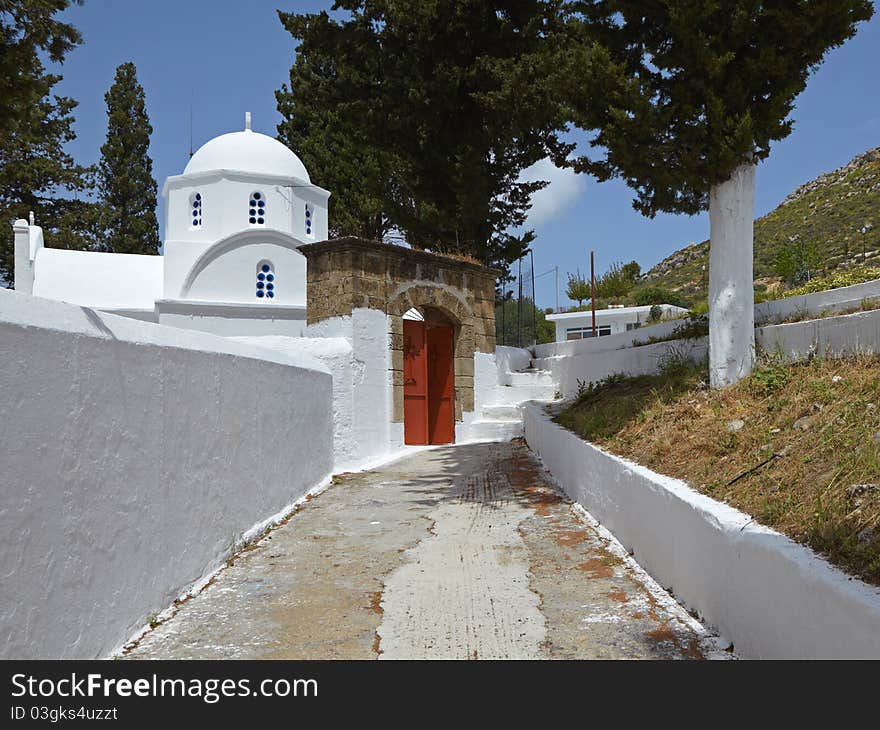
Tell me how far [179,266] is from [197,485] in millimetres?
18125

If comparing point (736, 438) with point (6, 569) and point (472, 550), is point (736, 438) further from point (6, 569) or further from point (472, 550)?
point (6, 569)

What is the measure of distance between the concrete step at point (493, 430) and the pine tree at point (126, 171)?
1070 inches

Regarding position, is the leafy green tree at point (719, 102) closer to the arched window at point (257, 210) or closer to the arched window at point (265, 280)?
the arched window at point (265, 280)

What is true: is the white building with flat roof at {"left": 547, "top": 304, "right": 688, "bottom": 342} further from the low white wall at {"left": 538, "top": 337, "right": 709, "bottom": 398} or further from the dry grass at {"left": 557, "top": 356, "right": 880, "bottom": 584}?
the dry grass at {"left": 557, "top": 356, "right": 880, "bottom": 584}

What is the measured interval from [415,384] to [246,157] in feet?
42.2

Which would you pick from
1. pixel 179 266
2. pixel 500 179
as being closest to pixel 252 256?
pixel 179 266

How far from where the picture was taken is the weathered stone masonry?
37.1ft

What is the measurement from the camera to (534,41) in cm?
1375

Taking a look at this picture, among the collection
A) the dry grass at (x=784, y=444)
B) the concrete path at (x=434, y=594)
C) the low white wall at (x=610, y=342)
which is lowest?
the concrete path at (x=434, y=594)

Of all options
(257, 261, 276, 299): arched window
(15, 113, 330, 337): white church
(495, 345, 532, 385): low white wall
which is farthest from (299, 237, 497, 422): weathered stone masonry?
(257, 261, 276, 299): arched window

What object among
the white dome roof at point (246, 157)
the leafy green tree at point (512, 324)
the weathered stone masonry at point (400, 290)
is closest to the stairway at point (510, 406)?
the weathered stone masonry at point (400, 290)

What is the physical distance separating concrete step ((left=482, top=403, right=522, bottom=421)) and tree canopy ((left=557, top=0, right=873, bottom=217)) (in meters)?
7.06

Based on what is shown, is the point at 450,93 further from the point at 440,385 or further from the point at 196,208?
the point at 196,208

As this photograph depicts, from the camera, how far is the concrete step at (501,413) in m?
14.2
